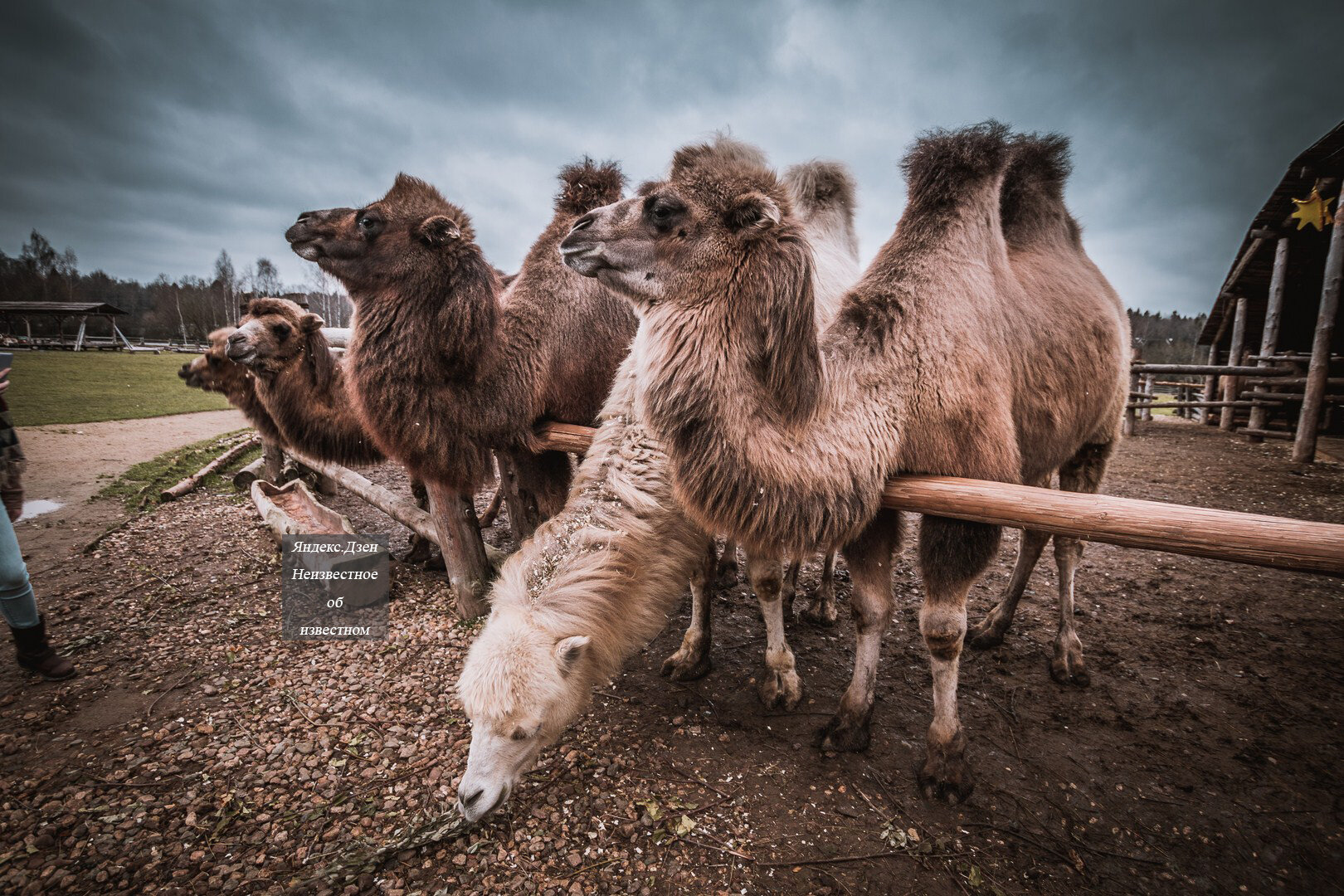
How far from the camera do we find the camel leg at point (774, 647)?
11.1 ft

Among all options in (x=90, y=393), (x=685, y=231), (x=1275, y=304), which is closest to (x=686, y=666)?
(x=685, y=231)

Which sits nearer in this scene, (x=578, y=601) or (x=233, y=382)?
(x=578, y=601)

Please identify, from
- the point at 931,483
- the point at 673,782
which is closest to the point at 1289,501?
the point at 931,483

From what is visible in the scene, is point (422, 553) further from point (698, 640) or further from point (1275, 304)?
point (1275, 304)

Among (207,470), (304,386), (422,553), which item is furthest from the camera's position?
(207,470)

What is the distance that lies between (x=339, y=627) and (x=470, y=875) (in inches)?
104

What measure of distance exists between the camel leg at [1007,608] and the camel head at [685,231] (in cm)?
322

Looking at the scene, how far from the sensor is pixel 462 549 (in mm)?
4410

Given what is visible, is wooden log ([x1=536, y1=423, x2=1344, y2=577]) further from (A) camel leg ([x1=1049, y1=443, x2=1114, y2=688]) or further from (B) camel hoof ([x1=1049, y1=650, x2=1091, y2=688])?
(B) camel hoof ([x1=1049, y1=650, x2=1091, y2=688])

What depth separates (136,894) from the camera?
7.24 feet

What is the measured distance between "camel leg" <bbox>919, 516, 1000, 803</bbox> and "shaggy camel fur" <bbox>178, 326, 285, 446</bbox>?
650 centimetres

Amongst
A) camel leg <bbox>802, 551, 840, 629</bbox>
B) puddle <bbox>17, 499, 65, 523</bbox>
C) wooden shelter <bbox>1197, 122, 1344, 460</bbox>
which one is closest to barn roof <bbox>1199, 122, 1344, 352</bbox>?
wooden shelter <bbox>1197, 122, 1344, 460</bbox>

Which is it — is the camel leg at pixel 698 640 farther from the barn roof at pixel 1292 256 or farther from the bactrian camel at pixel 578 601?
the barn roof at pixel 1292 256

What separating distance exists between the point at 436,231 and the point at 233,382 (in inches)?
155
